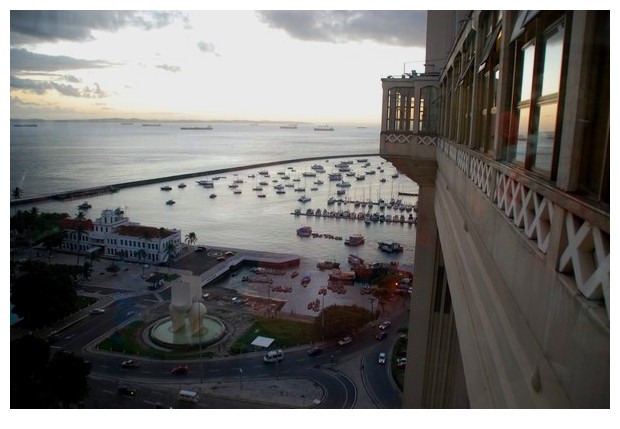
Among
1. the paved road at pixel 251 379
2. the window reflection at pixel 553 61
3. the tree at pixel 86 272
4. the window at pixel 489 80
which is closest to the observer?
the window reflection at pixel 553 61

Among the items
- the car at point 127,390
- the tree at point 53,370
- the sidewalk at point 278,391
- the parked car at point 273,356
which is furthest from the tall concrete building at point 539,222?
the parked car at point 273,356

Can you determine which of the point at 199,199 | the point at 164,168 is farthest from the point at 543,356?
the point at 164,168

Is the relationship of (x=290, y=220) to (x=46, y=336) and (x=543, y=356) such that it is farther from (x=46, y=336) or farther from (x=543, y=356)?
(x=543, y=356)

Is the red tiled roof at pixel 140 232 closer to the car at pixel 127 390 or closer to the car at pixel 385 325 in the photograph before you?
the car at pixel 127 390

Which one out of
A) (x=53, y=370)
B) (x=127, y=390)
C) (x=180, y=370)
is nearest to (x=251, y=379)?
(x=180, y=370)

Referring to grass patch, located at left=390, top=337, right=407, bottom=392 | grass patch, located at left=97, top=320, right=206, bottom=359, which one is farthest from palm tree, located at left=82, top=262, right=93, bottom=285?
grass patch, located at left=390, top=337, right=407, bottom=392
